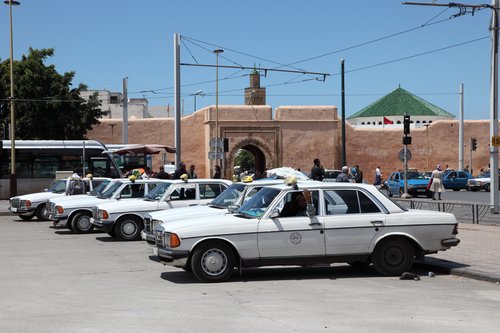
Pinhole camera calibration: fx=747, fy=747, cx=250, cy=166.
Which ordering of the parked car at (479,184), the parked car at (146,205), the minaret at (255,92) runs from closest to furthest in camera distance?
the parked car at (146,205)
the parked car at (479,184)
the minaret at (255,92)

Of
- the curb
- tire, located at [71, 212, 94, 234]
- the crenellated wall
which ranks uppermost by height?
the crenellated wall

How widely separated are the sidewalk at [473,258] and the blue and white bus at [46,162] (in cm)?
2230

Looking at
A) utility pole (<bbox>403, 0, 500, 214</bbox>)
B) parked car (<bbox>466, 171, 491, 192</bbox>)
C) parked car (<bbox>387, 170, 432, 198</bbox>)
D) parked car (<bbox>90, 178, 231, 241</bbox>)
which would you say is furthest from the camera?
parked car (<bbox>466, 171, 491, 192</bbox>)

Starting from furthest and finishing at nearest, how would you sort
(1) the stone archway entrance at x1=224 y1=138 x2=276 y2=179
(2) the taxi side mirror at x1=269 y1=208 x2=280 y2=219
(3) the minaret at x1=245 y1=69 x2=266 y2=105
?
(3) the minaret at x1=245 y1=69 x2=266 y2=105, (1) the stone archway entrance at x1=224 y1=138 x2=276 y2=179, (2) the taxi side mirror at x1=269 y1=208 x2=280 y2=219

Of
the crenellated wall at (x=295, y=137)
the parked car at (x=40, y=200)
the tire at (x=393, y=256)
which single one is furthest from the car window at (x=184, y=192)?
the crenellated wall at (x=295, y=137)

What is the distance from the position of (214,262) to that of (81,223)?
10148 mm

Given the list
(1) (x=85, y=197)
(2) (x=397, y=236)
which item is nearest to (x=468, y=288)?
(2) (x=397, y=236)

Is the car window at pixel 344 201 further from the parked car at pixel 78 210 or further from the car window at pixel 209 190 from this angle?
the parked car at pixel 78 210

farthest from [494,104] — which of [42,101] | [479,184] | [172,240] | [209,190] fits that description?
[42,101]

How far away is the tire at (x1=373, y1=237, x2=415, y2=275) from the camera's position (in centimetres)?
1154

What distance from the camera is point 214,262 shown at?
1095 cm

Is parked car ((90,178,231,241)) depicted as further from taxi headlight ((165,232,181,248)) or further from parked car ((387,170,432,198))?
parked car ((387,170,432,198))

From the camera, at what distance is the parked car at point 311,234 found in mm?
10914

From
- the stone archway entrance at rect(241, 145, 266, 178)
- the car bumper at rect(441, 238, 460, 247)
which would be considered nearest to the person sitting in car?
the car bumper at rect(441, 238, 460, 247)
